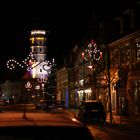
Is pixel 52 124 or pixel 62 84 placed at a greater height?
pixel 62 84

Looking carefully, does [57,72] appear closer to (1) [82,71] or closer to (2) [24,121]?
(1) [82,71]

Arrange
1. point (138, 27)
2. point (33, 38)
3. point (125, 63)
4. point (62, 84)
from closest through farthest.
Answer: point (138, 27)
point (125, 63)
point (62, 84)
point (33, 38)

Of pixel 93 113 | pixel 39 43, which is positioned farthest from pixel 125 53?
pixel 39 43

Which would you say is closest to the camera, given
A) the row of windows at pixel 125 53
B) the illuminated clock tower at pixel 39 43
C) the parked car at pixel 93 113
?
the parked car at pixel 93 113

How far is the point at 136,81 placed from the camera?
4725cm

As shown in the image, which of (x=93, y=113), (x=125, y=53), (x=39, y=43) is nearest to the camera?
(x=93, y=113)

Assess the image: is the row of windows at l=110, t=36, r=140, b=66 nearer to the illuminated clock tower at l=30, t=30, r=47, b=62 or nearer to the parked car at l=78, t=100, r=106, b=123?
the parked car at l=78, t=100, r=106, b=123

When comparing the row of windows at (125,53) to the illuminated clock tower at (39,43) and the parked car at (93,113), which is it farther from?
the illuminated clock tower at (39,43)

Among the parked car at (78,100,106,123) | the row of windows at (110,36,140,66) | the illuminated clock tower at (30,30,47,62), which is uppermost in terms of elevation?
the illuminated clock tower at (30,30,47,62)

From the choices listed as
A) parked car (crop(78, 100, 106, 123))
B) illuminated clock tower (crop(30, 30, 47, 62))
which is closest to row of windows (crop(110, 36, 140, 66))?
parked car (crop(78, 100, 106, 123))

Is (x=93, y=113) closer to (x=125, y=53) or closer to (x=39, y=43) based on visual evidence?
(x=125, y=53)

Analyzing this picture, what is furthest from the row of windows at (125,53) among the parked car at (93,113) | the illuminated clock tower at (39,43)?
the illuminated clock tower at (39,43)

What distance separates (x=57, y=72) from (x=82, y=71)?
129 ft

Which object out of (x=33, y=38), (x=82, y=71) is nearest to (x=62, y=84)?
(x=82, y=71)
